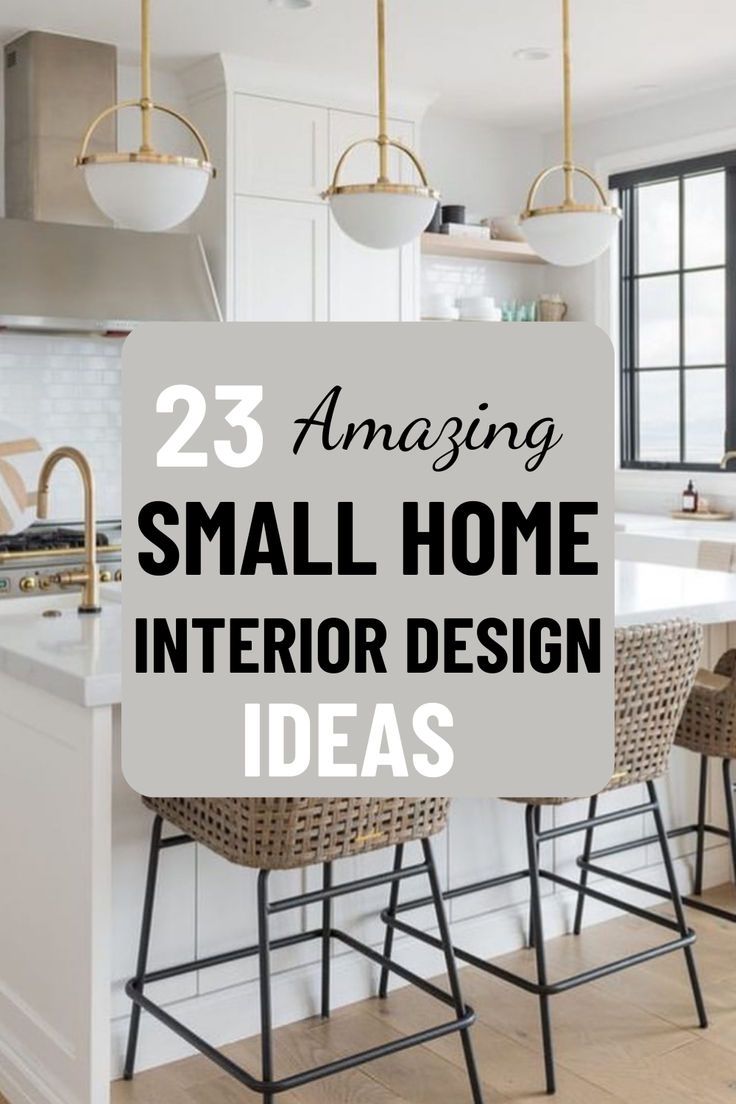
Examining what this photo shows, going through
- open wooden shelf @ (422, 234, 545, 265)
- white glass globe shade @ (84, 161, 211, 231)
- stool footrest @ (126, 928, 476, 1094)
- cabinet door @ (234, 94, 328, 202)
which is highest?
cabinet door @ (234, 94, 328, 202)

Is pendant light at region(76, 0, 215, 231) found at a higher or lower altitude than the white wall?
lower

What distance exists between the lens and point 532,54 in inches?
191

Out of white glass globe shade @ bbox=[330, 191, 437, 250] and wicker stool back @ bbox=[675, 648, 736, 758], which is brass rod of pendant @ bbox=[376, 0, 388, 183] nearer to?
white glass globe shade @ bbox=[330, 191, 437, 250]

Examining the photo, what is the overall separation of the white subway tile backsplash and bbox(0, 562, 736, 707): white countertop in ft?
5.47

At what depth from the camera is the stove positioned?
4281mm

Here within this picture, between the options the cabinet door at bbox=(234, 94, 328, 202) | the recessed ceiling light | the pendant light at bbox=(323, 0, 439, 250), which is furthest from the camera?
the cabinet door at bbox=(234, 94, 328, 202)

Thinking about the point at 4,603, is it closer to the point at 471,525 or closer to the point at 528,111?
the point at 471,525

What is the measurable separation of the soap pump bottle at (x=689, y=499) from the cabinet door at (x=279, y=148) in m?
1.96

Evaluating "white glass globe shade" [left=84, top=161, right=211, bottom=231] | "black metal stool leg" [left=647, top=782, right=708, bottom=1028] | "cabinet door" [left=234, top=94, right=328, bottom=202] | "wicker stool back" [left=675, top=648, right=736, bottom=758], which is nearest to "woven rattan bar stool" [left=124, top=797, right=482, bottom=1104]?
"black metal stool leg" [left=647, top=782, right=708, bottom=1028]

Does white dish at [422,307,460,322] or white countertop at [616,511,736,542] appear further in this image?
white dish at [422,307,460,322]

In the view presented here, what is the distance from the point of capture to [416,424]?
3.21 metres

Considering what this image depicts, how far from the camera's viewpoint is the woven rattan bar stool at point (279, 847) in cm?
224

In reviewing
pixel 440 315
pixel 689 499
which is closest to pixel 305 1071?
pixel 689 499

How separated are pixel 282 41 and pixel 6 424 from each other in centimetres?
172
